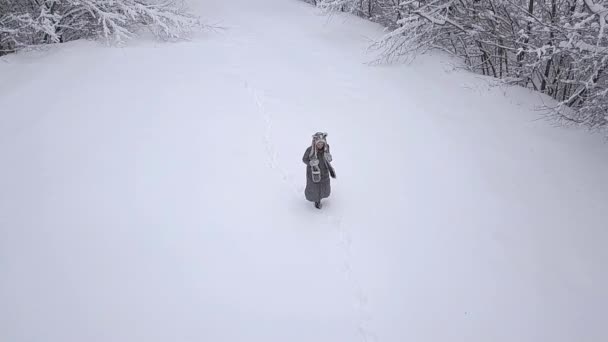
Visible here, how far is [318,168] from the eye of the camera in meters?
5.48

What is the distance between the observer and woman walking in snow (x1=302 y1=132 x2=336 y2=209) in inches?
211

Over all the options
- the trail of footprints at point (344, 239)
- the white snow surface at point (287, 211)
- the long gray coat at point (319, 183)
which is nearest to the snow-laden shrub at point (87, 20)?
the white snow surface at point (287, 211)

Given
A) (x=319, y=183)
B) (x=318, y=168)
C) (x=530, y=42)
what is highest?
(x=530, y=42)

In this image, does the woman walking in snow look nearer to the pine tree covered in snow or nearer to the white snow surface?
the white snow surface

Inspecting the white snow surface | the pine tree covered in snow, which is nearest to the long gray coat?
the white snow surface

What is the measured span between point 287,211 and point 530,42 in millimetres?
7971

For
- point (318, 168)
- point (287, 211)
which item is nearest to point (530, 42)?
point (318, 168)

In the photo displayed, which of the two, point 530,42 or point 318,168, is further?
point 530,42

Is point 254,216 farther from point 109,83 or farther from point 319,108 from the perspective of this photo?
point 109,83

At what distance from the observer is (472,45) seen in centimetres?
1105

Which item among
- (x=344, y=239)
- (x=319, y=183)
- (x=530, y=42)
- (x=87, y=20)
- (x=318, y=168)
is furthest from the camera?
(x=87, y=20)

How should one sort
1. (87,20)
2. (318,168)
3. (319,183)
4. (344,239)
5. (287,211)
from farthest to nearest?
(87,20)
(287,211)
(319,183)
(318,168)
(344,239)

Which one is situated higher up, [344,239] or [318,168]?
[318,168]

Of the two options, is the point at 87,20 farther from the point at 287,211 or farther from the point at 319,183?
the point at 319,183
